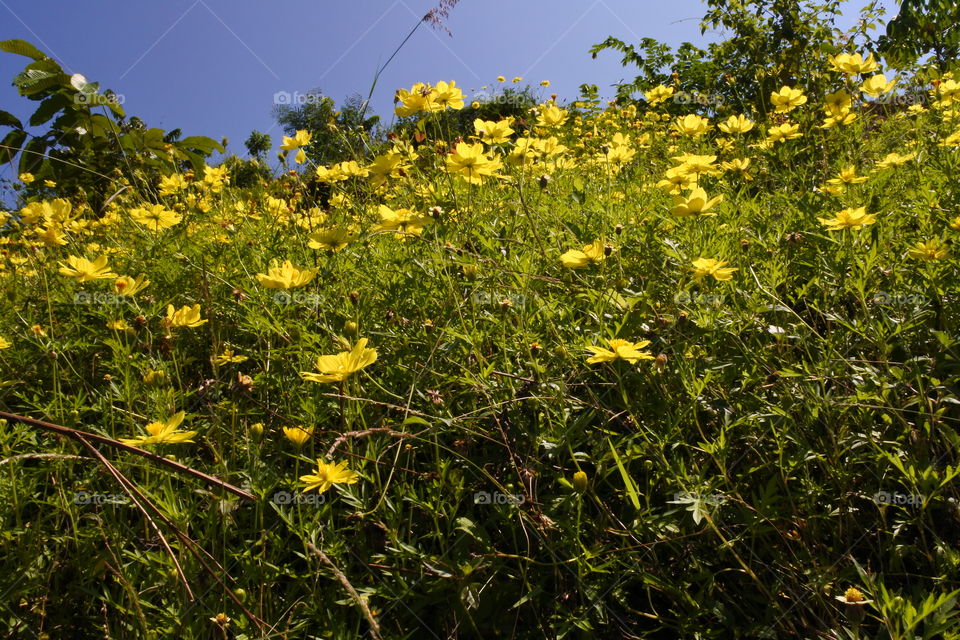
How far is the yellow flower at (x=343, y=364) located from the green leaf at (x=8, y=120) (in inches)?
149

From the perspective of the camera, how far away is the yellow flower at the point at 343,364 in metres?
1.15

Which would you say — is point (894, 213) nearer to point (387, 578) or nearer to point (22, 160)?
point (387, 578)

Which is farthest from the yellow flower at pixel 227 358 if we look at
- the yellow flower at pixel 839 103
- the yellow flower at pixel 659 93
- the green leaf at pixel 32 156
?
the yellow flower at pixel 659 93

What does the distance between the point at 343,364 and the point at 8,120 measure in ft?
12.6

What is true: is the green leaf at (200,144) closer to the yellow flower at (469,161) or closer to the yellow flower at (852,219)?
the yellow flower at (469,161)

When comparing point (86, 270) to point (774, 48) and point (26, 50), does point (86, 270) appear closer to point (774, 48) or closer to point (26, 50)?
point (26, 50)

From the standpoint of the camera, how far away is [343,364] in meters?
1.18

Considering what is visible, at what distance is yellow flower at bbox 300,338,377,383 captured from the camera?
1151mm

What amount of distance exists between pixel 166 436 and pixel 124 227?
283 cm

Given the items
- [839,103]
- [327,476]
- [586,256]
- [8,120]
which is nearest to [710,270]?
[586,256]

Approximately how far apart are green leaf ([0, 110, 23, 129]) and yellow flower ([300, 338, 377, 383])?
3790 millimetres

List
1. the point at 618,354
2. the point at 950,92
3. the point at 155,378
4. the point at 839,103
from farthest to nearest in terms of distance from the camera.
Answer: the point at 950,92, the point at 839,103, the point at 155,378, the point at 618,354

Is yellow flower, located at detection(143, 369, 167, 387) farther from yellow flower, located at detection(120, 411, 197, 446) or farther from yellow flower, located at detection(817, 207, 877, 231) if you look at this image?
yellow flower, located at detection(817, 207, 877, 231)

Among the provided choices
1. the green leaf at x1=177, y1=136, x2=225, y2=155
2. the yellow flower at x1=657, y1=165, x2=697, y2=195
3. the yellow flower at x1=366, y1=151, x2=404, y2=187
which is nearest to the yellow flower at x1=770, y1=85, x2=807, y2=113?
the yellow flower at x1=657, y1=165, x2=697, y2=195
